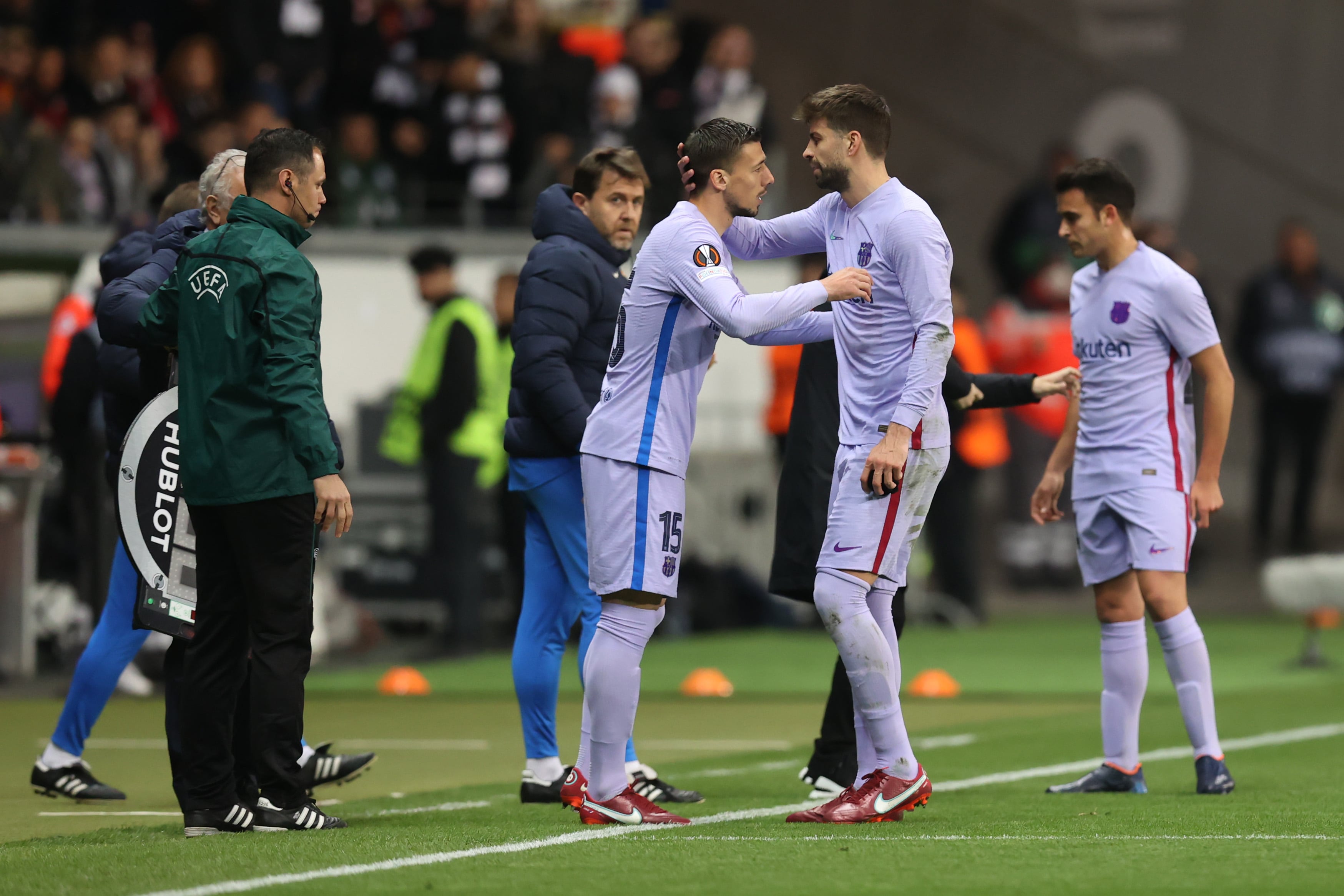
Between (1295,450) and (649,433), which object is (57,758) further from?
(1295,450)

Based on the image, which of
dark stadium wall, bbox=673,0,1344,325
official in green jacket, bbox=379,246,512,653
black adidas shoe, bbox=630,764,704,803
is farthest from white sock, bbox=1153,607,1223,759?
dark stadium wall, bbox=673,0,1344,325

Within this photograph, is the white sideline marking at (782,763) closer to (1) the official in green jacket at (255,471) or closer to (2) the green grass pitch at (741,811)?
(2) the green grass pitch at (741,811)

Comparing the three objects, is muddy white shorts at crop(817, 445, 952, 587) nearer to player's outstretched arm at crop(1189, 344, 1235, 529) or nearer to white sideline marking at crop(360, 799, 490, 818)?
player's outstretched arm at crop(1189, 344, 1235, 529)

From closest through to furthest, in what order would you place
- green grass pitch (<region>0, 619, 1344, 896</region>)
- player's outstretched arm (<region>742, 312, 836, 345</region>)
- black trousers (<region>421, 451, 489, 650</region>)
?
green grass pitch (<region>0, 619, 1344, 896</region>)
player's outstretched arm (<region>742, 312, 836, 345</region>)
black trousers (<region>421, 451, 489, 650</region>)

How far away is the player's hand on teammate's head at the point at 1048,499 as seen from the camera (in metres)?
7.99

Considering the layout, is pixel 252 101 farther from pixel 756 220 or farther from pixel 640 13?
pixel 756 220

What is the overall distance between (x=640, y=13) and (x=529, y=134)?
6.24m

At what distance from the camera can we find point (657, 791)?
7453 mm

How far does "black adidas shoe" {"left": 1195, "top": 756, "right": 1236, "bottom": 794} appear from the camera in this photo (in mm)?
7531

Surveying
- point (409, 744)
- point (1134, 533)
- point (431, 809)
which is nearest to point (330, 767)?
point (431, 809)

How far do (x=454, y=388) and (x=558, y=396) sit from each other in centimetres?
634

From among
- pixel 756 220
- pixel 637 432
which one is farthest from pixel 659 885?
pixel 756 220

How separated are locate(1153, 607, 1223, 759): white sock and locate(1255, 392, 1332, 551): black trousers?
36.4 ft

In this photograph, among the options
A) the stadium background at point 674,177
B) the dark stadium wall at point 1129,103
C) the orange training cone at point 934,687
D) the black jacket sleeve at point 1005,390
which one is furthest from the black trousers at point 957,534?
the black jacket sleeve at point 1005,390
